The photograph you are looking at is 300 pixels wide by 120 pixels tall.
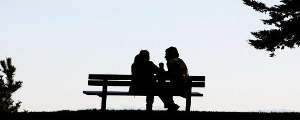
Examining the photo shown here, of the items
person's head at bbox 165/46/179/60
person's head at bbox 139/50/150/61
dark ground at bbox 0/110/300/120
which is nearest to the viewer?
person's head at bbox 165/46/179/60

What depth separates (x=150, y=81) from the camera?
13.3 m

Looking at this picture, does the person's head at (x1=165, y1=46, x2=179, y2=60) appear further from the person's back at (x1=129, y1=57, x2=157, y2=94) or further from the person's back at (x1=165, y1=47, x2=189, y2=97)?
the person's back at (x1=129, y1=57, x2=157, y2=94)

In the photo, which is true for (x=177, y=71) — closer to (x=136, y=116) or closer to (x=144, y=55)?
(x=144, y=55)

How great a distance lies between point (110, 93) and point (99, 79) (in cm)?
50

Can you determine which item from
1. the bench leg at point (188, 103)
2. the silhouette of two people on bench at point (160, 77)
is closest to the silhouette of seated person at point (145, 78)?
the silhouette of two people on bench at point (160, 77)

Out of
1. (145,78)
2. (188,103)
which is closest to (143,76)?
(145,78)

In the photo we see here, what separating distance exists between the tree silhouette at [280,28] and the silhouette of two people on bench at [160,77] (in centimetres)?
1126

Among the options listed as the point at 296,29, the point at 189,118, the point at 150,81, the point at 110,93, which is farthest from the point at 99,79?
the point at 296,29

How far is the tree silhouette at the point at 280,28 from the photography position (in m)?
23.8

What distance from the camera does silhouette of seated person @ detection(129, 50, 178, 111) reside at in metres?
13.0

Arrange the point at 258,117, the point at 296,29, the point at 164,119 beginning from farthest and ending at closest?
the point at 296,29 → the point at 258,117 → the point at 164,119

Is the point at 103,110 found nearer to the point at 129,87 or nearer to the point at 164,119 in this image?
the point at 129,87

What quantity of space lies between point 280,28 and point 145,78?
12.5m

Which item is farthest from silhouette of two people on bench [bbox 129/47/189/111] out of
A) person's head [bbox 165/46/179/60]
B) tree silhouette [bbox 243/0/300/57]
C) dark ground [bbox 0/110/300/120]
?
tree silhouette [bbox 243/0/300/57]
